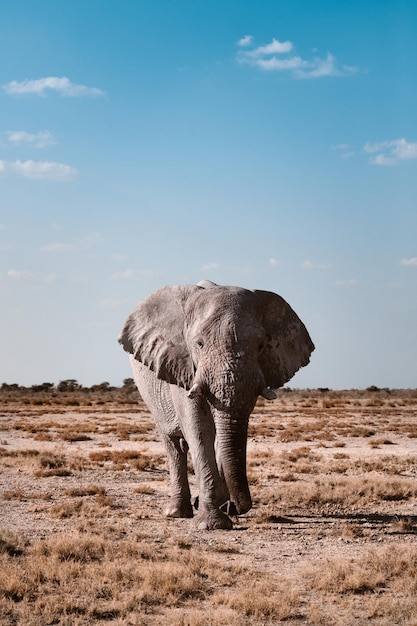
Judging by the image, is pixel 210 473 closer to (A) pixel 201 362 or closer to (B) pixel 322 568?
(A) pixel 201 362

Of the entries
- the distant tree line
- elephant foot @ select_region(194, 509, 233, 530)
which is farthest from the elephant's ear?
the distant tree line

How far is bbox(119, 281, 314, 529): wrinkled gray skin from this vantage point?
9.60 metres

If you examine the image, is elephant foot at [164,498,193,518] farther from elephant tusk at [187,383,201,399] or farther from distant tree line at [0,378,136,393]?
distant tree line at [0,378,136,393]

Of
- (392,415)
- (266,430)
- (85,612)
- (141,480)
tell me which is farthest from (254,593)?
(392,415)

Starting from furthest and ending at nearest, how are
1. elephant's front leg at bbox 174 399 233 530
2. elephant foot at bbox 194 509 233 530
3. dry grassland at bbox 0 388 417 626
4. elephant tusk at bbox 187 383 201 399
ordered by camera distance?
elephant foot at bbox 194 509 233 530
elephant's front leg at bbox 174 399 233 530
elephant tusk at bbox 187 383 201 399
dry grassland at bbox 0 388 417 626

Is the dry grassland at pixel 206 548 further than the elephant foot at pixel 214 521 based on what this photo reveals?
No

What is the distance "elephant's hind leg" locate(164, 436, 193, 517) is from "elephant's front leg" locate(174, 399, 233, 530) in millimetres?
1492

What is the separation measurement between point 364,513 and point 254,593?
19.4 feet

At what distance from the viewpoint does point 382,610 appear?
7.15 meters

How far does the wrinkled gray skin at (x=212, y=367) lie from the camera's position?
31.5 ft

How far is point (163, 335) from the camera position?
434 inches

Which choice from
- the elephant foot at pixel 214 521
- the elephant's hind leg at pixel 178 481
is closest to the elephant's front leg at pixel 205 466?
the elephant foot at pixel 214 521

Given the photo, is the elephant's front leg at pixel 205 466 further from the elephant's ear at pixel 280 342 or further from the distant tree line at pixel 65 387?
the distant tree line at pixel 65 387

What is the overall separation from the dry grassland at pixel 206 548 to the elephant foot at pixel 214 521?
14cm
